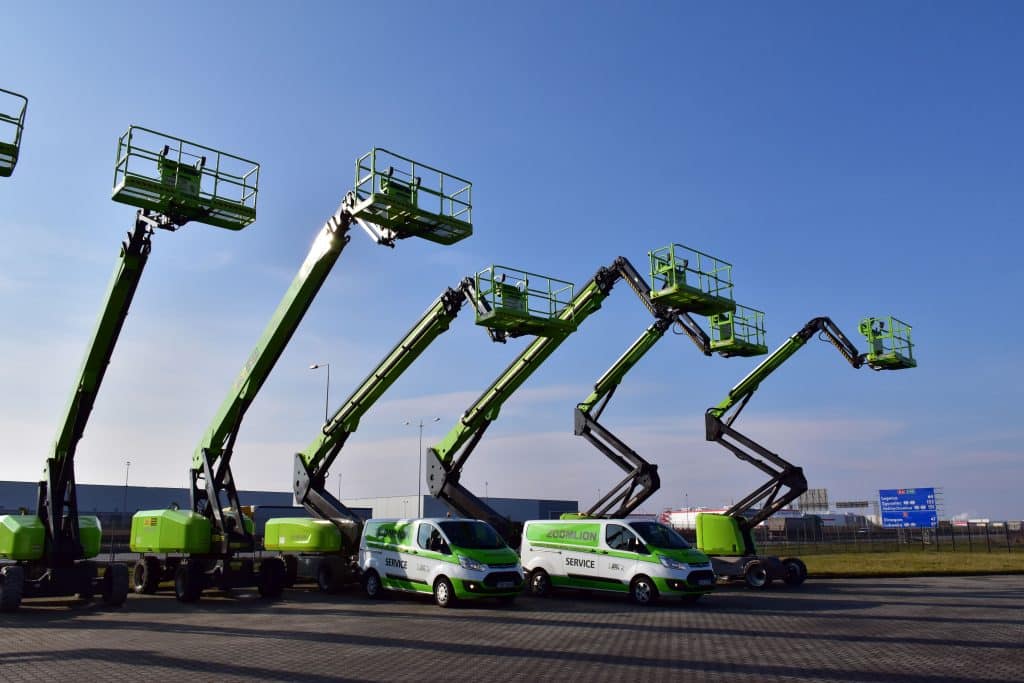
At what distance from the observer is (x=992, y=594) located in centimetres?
2166

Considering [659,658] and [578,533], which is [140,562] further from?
[659,658]

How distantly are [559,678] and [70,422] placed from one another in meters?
13.6

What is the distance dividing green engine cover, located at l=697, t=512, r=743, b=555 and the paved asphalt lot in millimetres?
3988

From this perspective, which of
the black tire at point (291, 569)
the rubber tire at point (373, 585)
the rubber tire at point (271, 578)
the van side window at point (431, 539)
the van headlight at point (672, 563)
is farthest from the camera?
the black tire at point (291, 569)

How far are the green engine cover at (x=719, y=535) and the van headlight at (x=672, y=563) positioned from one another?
5954mm

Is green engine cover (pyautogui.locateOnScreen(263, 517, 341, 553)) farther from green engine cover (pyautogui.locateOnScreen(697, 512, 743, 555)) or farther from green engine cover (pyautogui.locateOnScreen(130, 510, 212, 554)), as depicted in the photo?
green engine cover (pyautogui.locateOnScreen(697, 512, 743, 555))

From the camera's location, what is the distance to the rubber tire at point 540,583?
68.1 feet

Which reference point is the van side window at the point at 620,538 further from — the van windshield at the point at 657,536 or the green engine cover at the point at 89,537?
the green engine cover at the point at 89,537

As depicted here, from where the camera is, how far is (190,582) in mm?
19094

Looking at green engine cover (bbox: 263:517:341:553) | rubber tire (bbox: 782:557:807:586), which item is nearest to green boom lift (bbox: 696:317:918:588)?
rubber tire (bbox: 782:557:807:586)

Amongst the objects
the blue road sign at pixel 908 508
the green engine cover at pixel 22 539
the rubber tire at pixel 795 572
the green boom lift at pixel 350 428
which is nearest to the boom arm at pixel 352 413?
Result: the green boom lift at pixel 350 428

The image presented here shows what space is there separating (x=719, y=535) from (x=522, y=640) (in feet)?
41.9

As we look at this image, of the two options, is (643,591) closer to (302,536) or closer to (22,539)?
(302,536)

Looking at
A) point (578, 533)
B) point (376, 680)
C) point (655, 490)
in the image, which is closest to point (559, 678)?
point (376, 680)
